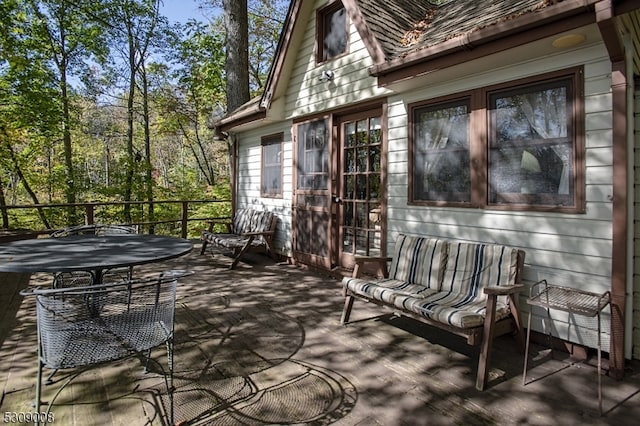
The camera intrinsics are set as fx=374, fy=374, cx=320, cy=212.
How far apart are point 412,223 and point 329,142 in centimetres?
179

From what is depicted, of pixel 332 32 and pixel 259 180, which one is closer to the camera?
pixel 332 32

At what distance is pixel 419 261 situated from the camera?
3490mm

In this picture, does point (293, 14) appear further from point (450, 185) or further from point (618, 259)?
point (618, 259)

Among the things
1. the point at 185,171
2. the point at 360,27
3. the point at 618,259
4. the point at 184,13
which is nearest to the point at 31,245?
the point at 360,27

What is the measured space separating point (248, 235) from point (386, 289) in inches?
119

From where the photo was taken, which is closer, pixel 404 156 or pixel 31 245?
pixel 31 245

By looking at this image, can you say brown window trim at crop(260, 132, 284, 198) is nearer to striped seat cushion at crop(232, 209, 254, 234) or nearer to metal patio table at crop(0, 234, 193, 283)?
striped seat cushion at crop(232, 209, 254, 234)

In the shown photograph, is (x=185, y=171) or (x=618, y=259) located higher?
(x=185, y=171)

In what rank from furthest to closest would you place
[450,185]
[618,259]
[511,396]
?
[450,185] → [618,259] → [511,396]

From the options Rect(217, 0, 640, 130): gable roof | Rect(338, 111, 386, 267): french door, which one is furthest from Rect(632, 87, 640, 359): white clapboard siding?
Rect(338, 111, 386, 267): french door

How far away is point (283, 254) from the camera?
248 inches

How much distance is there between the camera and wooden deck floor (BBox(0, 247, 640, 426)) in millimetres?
2039

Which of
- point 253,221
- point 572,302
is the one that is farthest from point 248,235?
point 572,302

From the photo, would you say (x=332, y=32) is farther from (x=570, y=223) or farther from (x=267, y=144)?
(x=570, y=223)
